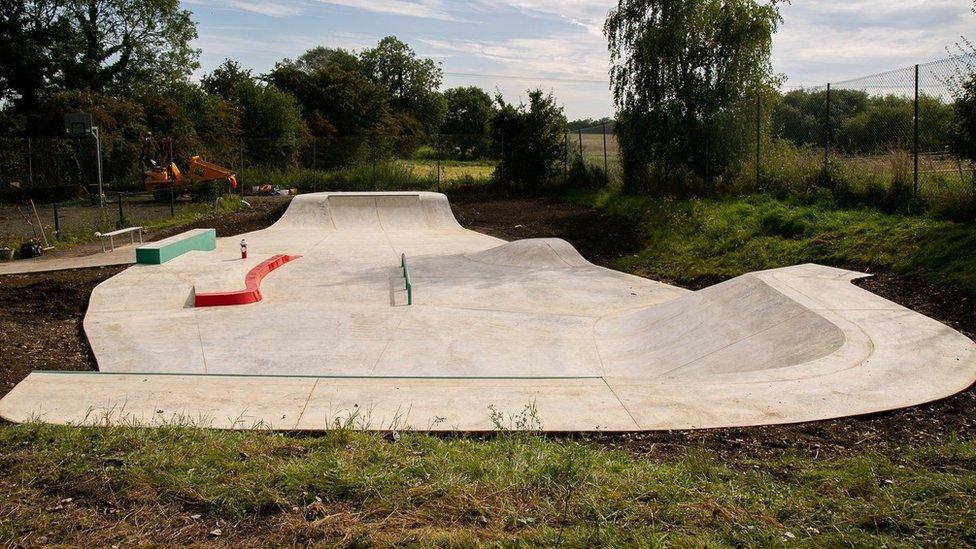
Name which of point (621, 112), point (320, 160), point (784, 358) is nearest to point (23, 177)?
point (320, 160)

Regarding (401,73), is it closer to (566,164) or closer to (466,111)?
(466,111)

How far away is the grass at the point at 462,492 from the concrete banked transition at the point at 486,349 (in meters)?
0.61

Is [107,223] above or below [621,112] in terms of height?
below

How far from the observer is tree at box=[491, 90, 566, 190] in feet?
86.8

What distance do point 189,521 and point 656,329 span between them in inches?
262

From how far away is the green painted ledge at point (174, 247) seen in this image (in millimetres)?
12336

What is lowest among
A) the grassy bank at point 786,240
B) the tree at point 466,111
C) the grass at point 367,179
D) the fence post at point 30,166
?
the grassy bank at point 786,240

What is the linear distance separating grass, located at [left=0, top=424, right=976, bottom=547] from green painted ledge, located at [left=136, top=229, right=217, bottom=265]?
28.7 ft

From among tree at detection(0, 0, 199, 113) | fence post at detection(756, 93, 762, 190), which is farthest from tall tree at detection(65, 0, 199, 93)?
fence post at detection(756, 93, 762, 190)

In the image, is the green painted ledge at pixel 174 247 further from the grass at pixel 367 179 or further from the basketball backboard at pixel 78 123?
the grass at pixel 367 179

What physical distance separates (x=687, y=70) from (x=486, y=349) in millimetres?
12481

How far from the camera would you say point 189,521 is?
129 inches

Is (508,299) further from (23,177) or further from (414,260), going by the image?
(23,177)

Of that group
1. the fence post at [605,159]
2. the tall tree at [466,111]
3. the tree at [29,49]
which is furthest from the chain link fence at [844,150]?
the tall tree at [466,111]
